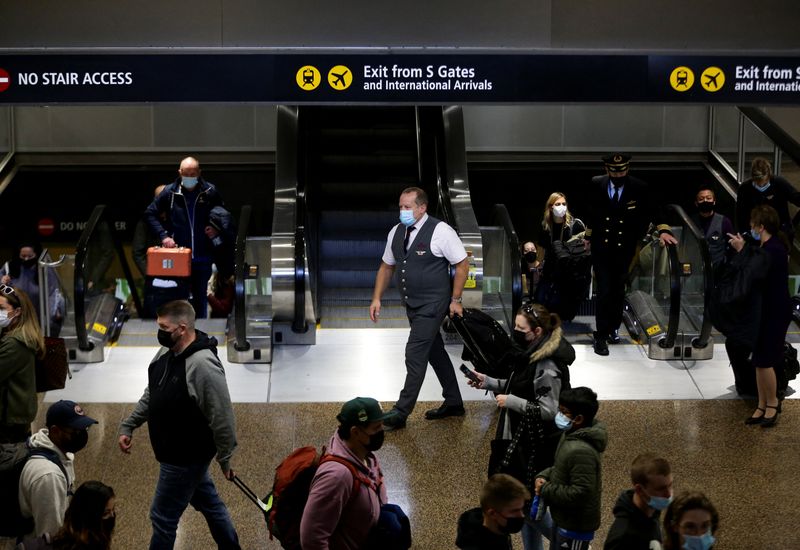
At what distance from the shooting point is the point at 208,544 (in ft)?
21.3

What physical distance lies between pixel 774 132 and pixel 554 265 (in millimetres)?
4122

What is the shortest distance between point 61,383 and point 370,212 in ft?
24.2

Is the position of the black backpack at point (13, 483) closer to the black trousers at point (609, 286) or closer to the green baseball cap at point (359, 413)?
the green baseball cap at point (359, 413)

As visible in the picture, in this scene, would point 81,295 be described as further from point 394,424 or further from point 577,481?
point 577,481

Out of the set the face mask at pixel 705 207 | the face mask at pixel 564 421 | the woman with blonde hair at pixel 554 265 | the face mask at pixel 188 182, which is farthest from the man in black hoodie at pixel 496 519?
the face mask at pixel 705 207

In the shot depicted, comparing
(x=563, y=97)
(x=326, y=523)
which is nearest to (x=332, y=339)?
(x=563, y=97)

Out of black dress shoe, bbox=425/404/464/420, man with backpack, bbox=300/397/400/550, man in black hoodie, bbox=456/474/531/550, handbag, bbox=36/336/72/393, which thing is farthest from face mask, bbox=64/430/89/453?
black dress shoe, bbox=425/404/464/420

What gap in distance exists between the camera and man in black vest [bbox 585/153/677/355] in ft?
33.1

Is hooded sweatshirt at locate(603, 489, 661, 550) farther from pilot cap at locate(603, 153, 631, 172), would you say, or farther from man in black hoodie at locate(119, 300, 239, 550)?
pilot cap at locate(603, 153, 631, 172)

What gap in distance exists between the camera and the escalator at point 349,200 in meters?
10.7

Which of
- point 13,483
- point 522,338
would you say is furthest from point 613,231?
point 13,483

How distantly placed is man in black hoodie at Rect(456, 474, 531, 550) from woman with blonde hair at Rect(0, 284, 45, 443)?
9.32ft

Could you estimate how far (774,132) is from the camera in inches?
512

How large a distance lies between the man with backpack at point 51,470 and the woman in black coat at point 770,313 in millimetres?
5031
